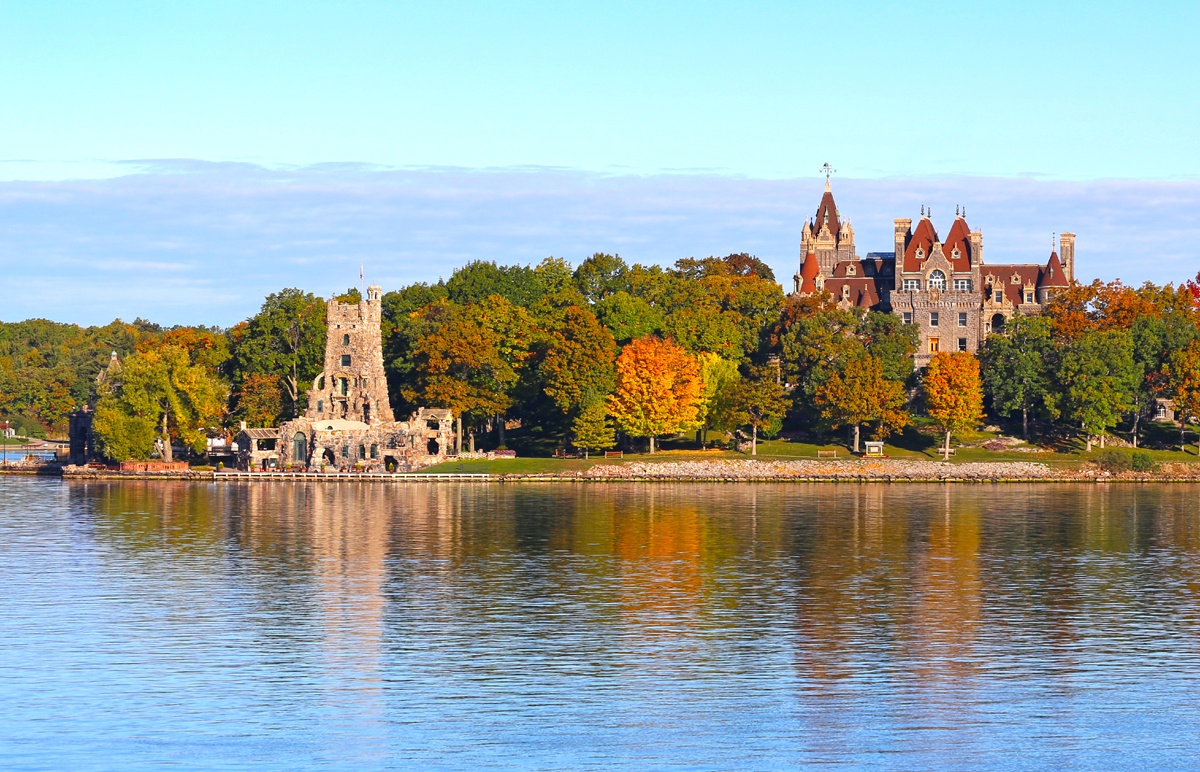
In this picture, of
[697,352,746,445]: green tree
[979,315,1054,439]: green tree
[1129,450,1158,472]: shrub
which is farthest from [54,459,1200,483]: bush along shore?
[979,315,1054,439]: green tree

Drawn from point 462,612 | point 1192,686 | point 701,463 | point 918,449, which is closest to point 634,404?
point 701,463

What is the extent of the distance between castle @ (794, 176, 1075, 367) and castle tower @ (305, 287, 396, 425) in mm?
43484

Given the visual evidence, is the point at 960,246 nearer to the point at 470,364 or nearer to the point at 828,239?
the point at 828,239

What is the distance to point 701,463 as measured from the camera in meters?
118

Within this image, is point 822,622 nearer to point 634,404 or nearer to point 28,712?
point 28,712

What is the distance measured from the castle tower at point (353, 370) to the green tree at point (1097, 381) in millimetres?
53885

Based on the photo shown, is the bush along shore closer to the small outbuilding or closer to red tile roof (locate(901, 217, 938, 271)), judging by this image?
the small outbuilding

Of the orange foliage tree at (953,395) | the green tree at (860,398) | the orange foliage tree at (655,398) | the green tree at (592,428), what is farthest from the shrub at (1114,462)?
the green tree at (592,428)

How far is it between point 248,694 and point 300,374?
Answer: 96911 millimetres

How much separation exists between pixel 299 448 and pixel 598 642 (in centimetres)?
8003

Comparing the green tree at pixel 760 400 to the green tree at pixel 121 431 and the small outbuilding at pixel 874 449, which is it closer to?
the small outbuilding at pixel 874 449

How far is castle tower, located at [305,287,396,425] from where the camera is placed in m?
123

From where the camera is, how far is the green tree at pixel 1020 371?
124 meters

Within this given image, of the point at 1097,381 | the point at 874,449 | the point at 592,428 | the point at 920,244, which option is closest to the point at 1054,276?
the point at 920,244
